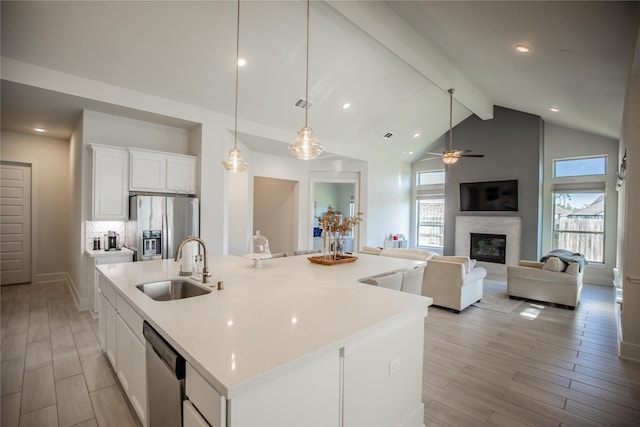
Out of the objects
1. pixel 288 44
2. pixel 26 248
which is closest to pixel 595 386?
pixel 288 44

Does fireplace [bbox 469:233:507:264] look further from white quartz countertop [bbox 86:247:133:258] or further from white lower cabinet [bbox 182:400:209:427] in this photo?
white lower cabinet [bbox 182:400:209:427]

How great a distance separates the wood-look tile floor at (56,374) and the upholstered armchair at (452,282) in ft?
13.8

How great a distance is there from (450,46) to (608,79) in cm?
201

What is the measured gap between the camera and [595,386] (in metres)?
2.70

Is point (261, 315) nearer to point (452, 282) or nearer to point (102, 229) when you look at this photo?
point (452, 282)

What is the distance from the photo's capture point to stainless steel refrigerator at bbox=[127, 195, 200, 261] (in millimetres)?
4348

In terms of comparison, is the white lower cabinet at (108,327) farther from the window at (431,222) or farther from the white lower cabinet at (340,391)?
the window at (431,222)

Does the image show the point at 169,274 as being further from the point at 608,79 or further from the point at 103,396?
the point at 608,79

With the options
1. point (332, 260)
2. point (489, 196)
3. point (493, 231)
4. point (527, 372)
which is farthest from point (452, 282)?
point (489, 196)

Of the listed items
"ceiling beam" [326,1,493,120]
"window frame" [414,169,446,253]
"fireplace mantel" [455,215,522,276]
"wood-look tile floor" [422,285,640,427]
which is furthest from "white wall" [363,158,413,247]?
"wood-look tile floor" [422,285,640,427]

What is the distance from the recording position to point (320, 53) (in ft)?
15.0

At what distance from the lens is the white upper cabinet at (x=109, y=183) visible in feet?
14.0

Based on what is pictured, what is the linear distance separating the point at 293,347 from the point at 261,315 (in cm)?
43

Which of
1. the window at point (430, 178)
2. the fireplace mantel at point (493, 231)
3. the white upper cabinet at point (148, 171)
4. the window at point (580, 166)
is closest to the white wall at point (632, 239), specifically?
the fireplace mantel at point (493, 231)
